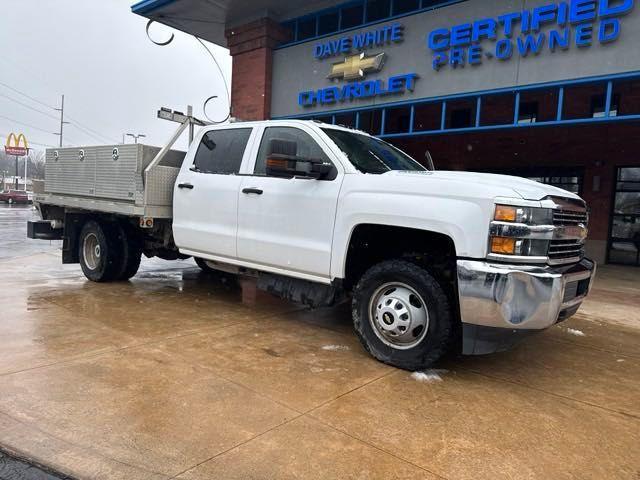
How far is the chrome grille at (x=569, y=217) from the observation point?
12.2ft

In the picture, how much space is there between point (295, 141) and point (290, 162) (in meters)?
0.56

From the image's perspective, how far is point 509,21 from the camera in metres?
9.02

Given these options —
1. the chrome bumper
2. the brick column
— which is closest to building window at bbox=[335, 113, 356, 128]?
the brick column

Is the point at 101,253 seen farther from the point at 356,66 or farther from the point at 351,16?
the point at 351,16

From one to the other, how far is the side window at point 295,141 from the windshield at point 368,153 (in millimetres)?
187

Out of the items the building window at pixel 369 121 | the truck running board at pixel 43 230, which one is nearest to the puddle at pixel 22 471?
the truck running board at pixel 43 230

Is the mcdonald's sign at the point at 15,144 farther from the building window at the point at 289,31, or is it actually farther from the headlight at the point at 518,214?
the headlight at the point at 518,214

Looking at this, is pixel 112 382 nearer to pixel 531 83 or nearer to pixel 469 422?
pixel 469 422

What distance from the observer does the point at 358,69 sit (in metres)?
11.3

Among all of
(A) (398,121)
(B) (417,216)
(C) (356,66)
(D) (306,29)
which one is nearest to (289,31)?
(D) (306,29)

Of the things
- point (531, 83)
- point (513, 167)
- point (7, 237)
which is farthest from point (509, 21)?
point (7, 237)

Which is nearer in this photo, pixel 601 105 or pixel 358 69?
pixel 358 69

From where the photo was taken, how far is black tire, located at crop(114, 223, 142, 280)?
22.8 feet

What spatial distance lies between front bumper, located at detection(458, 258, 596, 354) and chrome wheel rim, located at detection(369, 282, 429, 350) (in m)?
0.38
